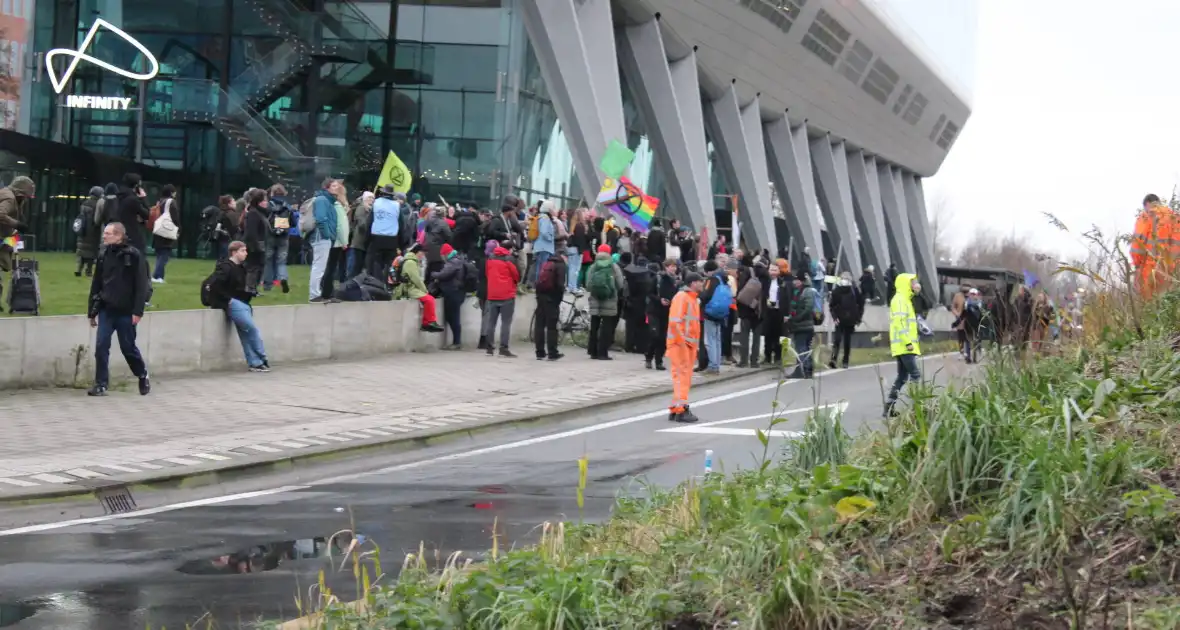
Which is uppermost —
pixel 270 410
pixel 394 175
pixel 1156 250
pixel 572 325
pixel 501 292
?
pixel 394 175

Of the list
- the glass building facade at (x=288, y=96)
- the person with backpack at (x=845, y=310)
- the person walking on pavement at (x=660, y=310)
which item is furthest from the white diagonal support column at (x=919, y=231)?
the person walking on pavement at (x=660, y=310)

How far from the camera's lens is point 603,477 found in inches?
493

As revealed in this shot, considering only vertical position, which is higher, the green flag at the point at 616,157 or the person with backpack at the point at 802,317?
the green flag at the point at 616,157

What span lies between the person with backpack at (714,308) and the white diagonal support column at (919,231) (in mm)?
70854

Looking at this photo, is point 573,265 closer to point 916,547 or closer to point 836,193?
point 916,547

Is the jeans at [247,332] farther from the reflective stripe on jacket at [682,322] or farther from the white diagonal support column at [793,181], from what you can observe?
the white diagonal support column at [793,181]

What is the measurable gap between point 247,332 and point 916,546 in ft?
48.1

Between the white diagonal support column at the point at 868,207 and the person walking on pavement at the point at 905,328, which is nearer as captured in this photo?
the person walking on pavement at the point at 905,328

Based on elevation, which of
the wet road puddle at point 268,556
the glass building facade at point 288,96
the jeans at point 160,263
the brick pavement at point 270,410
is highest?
the glass building facade at point 288,96

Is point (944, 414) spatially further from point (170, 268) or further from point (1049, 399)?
point (170, 268)

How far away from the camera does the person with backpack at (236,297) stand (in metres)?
19.2

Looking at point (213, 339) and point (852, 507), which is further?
point (213, 339)

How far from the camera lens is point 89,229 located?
24.8 m

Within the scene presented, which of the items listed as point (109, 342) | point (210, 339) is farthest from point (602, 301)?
point (109, 342)
